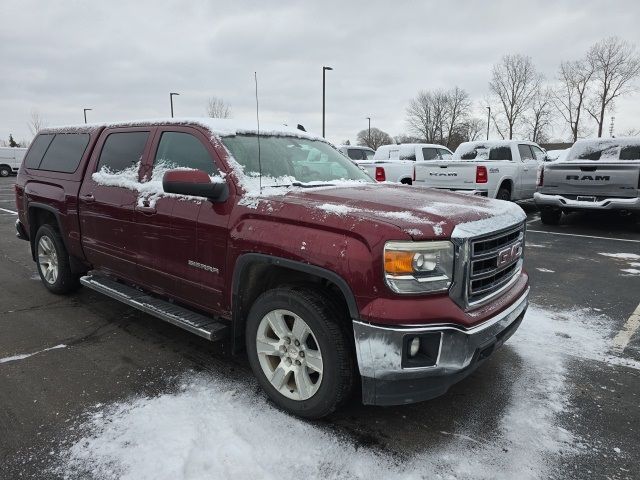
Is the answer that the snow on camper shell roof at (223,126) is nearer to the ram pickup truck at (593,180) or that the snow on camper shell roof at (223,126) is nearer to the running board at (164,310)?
the running board at (164,310)

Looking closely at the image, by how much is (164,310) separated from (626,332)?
3987 mm

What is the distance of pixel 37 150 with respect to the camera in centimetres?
545

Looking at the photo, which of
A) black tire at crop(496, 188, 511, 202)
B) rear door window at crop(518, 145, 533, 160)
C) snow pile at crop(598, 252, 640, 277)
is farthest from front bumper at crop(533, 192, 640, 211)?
rear door window at crop(518, 145, 533, 160)

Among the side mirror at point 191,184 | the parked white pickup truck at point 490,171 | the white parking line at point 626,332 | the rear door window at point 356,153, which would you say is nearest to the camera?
the side mirror at point 191,184

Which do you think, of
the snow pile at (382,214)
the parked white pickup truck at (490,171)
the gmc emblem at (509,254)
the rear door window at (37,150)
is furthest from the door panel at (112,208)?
the parked white pickup truck at (490,171)

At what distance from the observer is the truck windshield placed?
11.1 ft

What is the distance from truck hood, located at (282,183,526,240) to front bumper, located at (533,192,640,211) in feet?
21.5

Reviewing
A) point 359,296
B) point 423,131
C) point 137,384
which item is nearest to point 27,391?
point 137,384

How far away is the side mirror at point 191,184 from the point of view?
2971mm

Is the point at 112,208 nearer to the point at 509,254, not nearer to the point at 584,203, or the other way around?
the point at 509,254

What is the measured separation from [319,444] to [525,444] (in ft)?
3.78

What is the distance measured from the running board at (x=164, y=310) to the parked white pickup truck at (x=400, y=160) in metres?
7.74

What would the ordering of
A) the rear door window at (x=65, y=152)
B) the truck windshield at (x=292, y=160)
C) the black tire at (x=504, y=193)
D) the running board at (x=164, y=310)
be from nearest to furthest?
the running board at (x=164, y=310) < the truck windshield at (x=292, y=160) < the rear door window at (x=65, y=152) < the black tire at (x=504, y=193)

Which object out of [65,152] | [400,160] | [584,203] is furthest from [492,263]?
[400,160]
